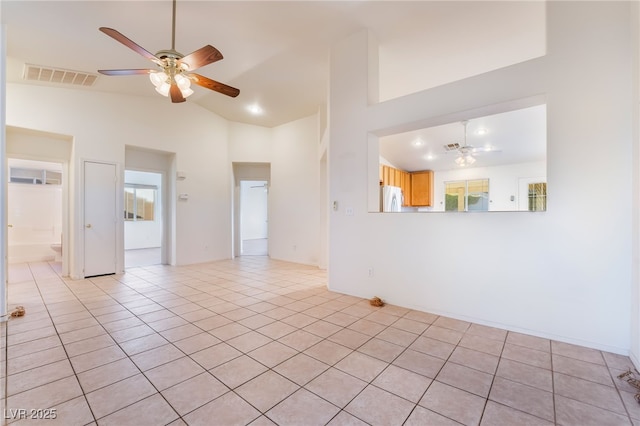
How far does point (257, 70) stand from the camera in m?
4.36

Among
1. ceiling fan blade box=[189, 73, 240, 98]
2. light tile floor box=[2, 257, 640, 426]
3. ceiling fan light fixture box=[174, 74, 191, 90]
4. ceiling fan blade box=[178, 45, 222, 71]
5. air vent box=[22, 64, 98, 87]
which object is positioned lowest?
light tile floor box=[2, 257, 640, 426]

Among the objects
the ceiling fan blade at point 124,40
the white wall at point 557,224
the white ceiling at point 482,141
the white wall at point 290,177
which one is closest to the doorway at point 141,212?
the white wall at point 290,177

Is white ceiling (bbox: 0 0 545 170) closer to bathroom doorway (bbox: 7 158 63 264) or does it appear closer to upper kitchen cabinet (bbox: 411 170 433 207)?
upper kitchen cabinet (bbox: 411 170 433 207)

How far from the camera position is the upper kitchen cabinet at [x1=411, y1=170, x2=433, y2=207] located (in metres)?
7.72

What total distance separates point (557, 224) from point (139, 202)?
34.3 feet

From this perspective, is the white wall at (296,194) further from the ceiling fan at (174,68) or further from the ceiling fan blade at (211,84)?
the ceiling fan at (174,68)

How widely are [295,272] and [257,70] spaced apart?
3.68m

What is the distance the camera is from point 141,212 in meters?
9.00

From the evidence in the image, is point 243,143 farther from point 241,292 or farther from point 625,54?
point 625,54

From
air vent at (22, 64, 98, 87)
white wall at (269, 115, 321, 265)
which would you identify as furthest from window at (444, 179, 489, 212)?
air vent at (22, 64, 98, 87)

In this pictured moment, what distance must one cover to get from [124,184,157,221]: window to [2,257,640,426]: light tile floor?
588cm

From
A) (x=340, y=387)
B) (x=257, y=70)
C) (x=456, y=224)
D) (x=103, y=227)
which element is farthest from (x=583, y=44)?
(x=103, y=227)

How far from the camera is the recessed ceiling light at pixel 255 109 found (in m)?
5.78

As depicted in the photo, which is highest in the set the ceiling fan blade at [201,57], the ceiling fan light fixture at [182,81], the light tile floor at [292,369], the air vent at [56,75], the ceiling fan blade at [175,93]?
the air vent at [56,75]
